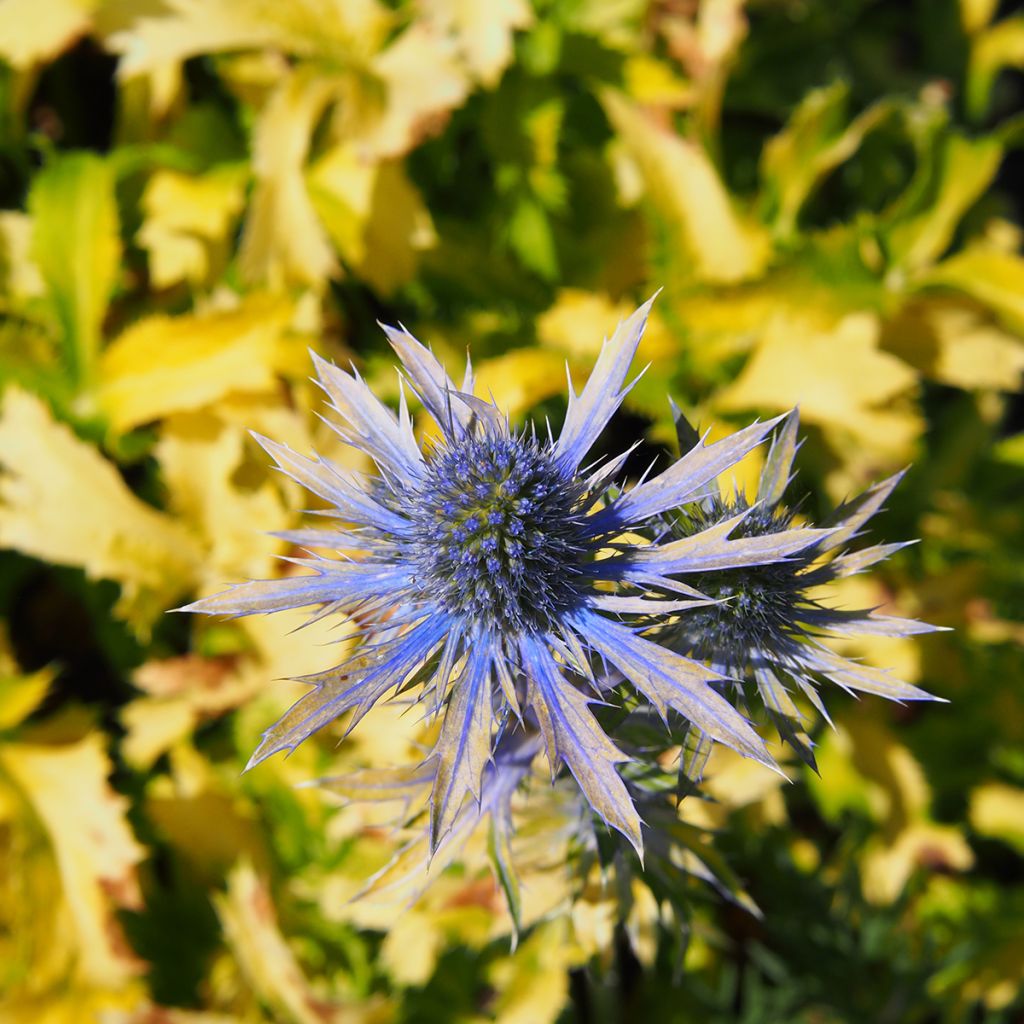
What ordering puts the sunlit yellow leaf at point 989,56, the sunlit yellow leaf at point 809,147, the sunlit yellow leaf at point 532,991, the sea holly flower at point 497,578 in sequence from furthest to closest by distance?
the sunlit yellow leaf at point 989,56 < the sunlit yellow leaf at point 809,147 < the sunlit yellow leaf at point 532,991 < the sea holly flower at point 497,578

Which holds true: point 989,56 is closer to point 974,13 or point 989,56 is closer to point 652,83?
point 974,13

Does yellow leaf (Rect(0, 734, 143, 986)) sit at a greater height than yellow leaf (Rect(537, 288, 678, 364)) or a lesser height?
lesser

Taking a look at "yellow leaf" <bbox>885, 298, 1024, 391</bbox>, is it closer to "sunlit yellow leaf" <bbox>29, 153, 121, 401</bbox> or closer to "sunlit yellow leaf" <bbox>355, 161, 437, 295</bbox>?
"sunlit yellow leaf" <bbox>355, 161, 437, 295</bbox>

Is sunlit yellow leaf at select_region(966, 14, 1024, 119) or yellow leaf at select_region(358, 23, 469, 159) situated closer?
yellow leaf at select_region(358, 23, 469, 159)

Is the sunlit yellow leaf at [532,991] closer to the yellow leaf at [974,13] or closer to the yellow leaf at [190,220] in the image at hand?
the yellow leaf at [190,220]

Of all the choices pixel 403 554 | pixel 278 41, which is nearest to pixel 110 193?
pixel 278 41

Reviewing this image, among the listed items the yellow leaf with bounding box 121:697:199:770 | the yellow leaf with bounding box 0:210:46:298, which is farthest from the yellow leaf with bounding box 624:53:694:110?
the yellow leaf with bounding box 121:697:199:770


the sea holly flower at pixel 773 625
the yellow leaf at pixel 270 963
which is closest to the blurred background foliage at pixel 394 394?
the yellow leaf at pixel 270 963
